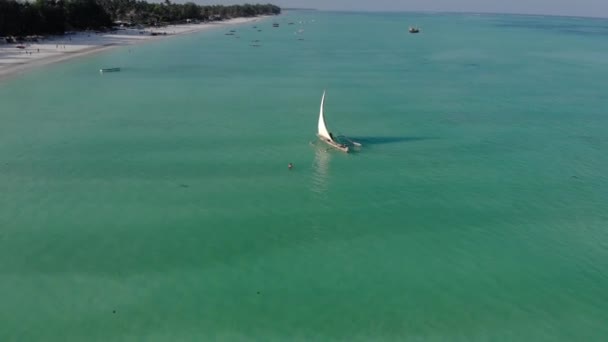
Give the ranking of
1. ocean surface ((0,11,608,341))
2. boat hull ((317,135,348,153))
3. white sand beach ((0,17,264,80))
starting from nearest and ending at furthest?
ocean surface ((0,11,608,341))
boat hull ((317,135,348,153))
white sand beach ((0,17,264,80))

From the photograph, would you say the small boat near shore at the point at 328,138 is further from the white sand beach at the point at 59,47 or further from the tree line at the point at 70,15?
the tree line at the point at 70,15

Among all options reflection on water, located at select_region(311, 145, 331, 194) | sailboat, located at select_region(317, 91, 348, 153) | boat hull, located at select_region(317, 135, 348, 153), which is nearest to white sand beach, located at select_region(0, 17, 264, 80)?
sailboat, located at select_region(317, 91, 348, 153)

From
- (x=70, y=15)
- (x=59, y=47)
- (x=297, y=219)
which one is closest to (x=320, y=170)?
(x=297, y=219)

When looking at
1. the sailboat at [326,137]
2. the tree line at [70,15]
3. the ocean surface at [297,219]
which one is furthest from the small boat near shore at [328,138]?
the tree line at [70,15]

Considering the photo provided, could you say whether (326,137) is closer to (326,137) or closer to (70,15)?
(326,137)

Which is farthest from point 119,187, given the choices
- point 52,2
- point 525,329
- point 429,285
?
point 52,2

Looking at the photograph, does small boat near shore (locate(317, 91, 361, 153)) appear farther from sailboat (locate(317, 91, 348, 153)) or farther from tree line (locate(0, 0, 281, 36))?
tree line (locate(0, 0, 281, 36))
